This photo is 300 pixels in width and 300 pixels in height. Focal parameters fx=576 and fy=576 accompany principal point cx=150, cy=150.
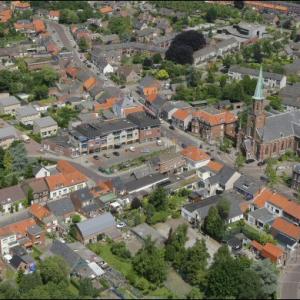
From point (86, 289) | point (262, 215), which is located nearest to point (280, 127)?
point (262, 215)

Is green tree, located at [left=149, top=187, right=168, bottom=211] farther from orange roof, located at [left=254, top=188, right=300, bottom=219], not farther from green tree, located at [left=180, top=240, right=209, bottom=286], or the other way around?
green tree, located at [left=180, top=240, right=209, bottom=286]

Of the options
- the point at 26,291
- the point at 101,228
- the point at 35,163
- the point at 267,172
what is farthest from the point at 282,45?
the point at 26,291

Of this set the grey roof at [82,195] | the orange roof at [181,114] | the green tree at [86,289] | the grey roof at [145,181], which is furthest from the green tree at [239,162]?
the green tree at [86,289]

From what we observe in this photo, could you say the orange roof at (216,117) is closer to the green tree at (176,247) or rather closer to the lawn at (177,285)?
the green tree at (176,247)

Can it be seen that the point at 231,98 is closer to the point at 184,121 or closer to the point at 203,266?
the point at 184,121

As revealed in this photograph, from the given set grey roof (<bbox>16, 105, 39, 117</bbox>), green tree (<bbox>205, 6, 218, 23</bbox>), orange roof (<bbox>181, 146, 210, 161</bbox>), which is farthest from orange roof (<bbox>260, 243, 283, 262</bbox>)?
green tree (<bbox>205, 6, 218, 23</bbox>)

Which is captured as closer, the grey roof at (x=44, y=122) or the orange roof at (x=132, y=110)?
the grey roof at (x=44, y=122)
